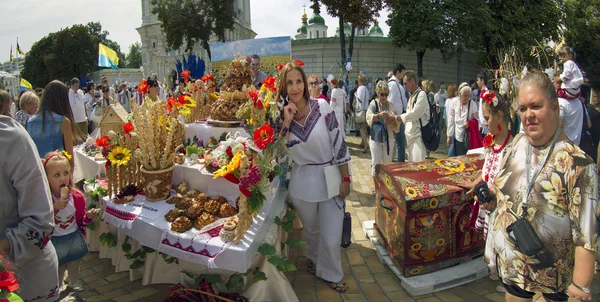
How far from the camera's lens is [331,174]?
3.42 meters

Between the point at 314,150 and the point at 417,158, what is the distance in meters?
2.96

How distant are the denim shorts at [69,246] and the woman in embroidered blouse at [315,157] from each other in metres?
1.99

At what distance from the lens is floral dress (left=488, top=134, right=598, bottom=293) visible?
186 cm

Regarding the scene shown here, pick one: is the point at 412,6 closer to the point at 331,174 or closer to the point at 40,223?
the point at 331,174

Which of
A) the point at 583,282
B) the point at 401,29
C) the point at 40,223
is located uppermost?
the point at 401,29

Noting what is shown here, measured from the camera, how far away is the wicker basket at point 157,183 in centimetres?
363

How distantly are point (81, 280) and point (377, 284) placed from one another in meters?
3.19

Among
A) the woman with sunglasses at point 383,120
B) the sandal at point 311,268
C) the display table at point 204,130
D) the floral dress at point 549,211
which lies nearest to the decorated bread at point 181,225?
the display table at point 204,130

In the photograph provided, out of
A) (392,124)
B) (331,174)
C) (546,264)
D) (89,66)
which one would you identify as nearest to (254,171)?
(331,174)

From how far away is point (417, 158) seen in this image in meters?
5.80

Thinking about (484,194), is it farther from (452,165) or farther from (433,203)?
(452,165)

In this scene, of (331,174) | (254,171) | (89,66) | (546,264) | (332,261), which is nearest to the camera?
(546,264)

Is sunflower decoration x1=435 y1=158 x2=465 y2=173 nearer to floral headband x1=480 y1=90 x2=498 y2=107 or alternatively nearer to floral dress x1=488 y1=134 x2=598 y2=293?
floral headband x1=480 y1=90 x2=498 y2=107

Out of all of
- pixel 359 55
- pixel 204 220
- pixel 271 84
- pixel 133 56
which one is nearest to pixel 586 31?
pixel 359 55
